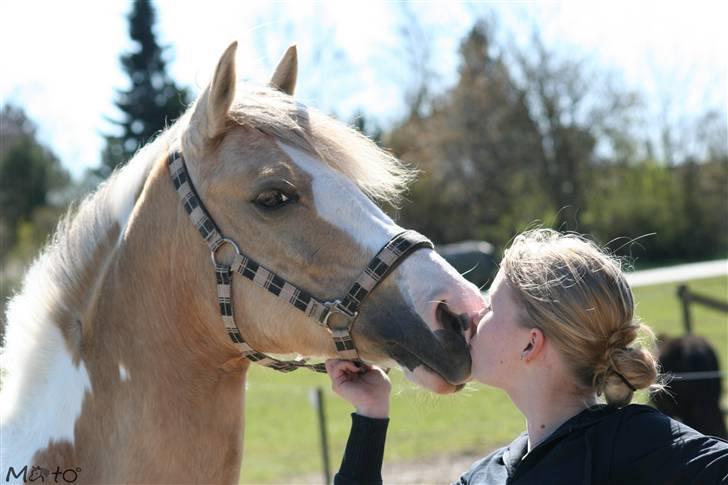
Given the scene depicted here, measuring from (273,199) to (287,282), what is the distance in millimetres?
274

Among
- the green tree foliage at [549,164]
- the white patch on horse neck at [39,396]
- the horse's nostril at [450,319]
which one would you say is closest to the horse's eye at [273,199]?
the horse's nostril at [450,319]

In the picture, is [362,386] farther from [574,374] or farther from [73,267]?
[73,267]

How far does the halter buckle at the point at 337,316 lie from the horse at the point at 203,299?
0.09 ft

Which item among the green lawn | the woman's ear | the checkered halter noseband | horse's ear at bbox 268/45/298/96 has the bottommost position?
the green lawn

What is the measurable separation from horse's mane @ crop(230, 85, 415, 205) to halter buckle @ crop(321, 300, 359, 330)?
0.44 meters

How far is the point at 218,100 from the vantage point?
7.97 feet

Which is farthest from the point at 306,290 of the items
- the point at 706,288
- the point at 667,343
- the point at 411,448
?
the point at 706,288

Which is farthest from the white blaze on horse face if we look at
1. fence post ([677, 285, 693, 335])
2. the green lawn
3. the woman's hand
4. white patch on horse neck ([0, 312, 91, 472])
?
fence post ([677, 285, 693, 335])

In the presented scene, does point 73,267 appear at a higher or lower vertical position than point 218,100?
lower

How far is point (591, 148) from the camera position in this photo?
1220 inches

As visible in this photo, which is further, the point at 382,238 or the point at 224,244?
the point at 224,244

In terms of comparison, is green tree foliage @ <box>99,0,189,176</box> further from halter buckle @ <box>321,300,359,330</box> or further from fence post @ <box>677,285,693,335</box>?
halter buckle @ <box>321,300,359,330</box>

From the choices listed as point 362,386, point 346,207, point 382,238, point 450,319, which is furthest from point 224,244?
point 450,319

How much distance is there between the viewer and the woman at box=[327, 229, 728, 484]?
1.74m
